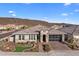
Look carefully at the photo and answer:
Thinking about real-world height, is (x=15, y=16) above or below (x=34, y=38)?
above

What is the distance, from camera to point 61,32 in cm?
735

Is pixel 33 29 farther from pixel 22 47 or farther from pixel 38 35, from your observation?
pixel 22 47

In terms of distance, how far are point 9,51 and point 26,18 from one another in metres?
0.74

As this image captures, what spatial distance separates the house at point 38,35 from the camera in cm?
730

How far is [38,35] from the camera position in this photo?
288 inches

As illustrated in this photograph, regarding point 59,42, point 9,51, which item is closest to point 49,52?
point 59,42

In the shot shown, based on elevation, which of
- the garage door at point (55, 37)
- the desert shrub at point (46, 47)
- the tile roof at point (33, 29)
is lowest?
the desert shrub at point (46, 47)

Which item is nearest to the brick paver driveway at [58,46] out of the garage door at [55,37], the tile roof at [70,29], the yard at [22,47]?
the garage door at [55,37]

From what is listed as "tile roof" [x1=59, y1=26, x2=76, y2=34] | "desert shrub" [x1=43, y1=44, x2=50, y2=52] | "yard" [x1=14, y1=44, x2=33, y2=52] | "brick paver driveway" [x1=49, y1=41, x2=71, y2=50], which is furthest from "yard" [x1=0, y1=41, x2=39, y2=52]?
"tile roof" [x1=59, y1=26, x2=76, y2=34]

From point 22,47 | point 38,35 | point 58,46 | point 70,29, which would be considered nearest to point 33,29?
point 38,35

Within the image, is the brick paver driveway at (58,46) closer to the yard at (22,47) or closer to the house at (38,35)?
the house at (38,35)

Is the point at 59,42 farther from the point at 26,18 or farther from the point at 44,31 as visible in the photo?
the point at 26,18

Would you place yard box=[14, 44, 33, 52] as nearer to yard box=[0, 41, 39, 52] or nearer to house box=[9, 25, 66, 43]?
yard box=[0, 41, 39, 52]

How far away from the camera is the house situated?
24.0 feet
